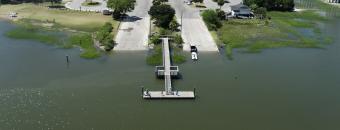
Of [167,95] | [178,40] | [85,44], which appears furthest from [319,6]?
[167,95]

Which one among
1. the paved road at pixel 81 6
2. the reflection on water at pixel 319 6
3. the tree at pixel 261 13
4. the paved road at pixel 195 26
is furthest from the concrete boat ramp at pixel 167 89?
the reflection on water at pixel 319 6

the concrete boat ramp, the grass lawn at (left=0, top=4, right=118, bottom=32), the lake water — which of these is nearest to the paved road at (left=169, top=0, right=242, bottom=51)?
the lake water

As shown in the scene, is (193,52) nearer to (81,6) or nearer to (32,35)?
(32,35)

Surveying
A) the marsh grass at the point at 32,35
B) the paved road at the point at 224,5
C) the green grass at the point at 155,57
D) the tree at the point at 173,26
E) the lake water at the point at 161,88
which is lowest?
the lake water at the point at 161,88

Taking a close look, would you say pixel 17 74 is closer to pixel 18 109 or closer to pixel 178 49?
pixel 18 109

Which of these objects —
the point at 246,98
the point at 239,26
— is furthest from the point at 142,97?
the point at 239,26

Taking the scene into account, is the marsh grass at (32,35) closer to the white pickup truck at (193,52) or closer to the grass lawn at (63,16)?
the grass lawn at (63,16)
